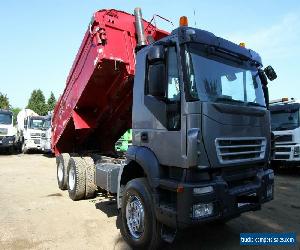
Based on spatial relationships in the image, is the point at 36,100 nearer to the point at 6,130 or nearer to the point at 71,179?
the point at 6,130

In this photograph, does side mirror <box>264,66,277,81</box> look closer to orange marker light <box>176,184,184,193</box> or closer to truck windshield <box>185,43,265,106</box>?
truck windshield <box>185,43,265,106</box>

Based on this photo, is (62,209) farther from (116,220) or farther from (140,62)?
(140,62)

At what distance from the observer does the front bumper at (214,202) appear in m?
3.82

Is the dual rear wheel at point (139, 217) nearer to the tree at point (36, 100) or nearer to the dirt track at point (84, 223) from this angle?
the dirt track at point (84, 223)

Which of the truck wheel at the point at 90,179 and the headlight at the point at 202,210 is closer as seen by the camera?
the headlight at the point at 202,210

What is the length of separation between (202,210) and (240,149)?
3.29 ft

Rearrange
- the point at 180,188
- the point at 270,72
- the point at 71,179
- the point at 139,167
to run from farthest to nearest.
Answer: the point at 71,179 < the point at 270,72 < the point at 139,167 < the point at 180,188

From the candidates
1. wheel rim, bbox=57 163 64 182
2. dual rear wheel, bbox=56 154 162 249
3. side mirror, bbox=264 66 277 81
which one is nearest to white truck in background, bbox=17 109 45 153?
wheel rim, bbox=57 163 64 182

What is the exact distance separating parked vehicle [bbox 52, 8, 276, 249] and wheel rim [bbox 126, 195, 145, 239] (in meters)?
0.01

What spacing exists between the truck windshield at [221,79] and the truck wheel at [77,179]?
4179mm

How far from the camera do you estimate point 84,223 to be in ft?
19.9

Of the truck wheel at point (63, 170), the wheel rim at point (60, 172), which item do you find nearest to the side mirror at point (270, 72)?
the truck wheel at point (63, 170)

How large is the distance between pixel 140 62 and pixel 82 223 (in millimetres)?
3009

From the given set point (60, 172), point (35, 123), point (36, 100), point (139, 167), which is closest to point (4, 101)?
point (36, 100)
